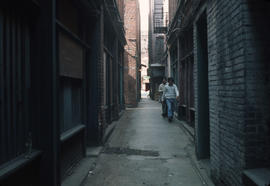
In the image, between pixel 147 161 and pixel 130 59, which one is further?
pixel 130 59

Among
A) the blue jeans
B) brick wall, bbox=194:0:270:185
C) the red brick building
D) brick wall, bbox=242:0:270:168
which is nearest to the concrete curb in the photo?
brick wall, bbox=194:0:270:185

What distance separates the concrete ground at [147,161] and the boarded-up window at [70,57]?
190cm

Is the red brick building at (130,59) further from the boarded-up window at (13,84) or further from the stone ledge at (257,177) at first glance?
the stone ledge at (257,177)

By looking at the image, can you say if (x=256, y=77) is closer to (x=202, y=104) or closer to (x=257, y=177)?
(x=257, y=177)

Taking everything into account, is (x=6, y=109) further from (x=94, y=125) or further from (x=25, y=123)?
(x=94, y=125)

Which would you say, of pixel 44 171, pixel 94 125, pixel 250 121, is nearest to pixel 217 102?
pixel 250 121

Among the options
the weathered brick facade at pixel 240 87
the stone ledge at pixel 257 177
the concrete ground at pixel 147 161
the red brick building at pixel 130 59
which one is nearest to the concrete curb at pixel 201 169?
the concrete ground at pixel 147 161

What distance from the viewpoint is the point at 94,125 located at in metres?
6.97

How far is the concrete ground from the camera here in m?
4.77

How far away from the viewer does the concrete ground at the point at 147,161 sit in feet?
15.7

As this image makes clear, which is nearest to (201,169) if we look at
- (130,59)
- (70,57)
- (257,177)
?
(257,177)

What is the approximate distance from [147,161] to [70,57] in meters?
2.72

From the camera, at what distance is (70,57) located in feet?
16.5

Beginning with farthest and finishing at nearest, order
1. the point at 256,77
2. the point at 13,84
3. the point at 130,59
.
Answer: the point at 130,59 < the point at 256,77 < the point at 13,84
